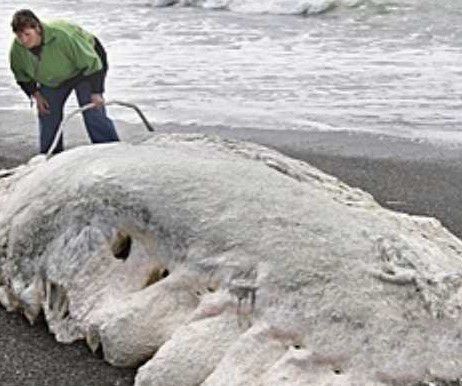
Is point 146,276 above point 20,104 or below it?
above

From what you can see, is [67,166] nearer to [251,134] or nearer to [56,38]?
[56,38]

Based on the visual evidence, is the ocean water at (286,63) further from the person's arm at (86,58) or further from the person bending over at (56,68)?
the person's arm at (86,58)

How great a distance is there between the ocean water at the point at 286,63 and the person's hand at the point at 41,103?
288 centimetres

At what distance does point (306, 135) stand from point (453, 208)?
8.85ft

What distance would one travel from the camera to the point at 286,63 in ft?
42.8

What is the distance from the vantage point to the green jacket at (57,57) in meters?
6.12

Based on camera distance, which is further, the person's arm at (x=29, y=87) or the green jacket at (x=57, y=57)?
the person's arm at (x=29, y=87)

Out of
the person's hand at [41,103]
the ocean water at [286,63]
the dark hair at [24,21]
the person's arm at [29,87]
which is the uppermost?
the dark hair at [24,21]

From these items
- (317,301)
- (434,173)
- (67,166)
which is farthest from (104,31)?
(317,301)

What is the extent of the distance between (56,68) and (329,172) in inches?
87.7

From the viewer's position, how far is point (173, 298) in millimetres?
3863

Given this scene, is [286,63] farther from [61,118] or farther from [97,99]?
[97,99]

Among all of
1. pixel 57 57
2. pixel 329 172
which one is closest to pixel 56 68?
pixel 57 57

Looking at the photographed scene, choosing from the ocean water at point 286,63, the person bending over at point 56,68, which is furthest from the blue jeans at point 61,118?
the ocean water at point 286,63
